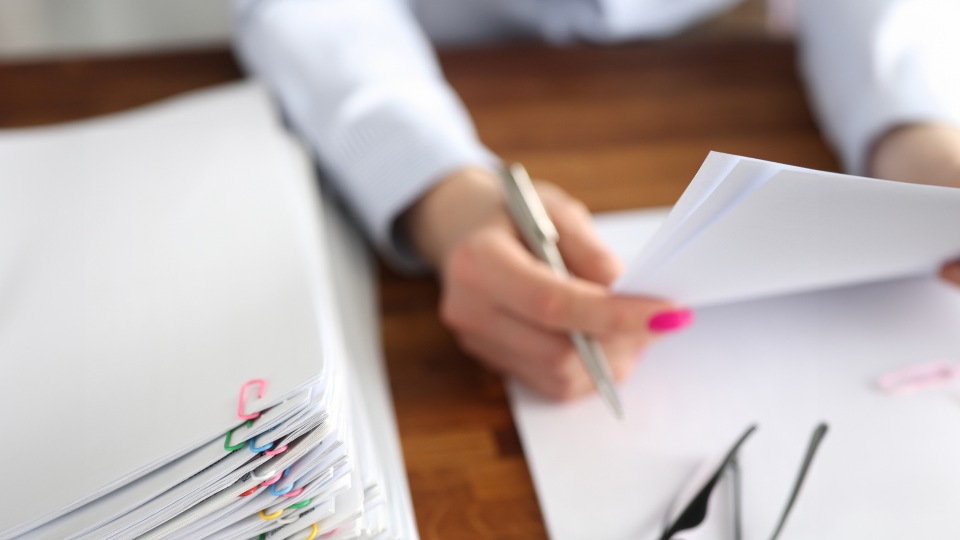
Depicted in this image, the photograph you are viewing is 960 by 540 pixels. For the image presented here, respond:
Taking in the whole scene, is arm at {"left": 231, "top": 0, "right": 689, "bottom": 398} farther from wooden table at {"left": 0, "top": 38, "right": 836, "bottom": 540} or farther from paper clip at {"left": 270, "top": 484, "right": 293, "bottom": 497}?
paper clip at {"left": 270, "top": 484, "right": 293, "bottom": 497}

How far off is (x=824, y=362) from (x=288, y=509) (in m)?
0.31

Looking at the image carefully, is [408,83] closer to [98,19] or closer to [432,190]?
[432,190]

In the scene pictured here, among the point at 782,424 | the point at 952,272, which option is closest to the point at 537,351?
the point at 782,424

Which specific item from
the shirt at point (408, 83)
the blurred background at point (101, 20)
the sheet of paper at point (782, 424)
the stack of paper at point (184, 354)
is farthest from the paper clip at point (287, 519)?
the blurred background at point (101, 20)

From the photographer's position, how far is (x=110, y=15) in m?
1.82

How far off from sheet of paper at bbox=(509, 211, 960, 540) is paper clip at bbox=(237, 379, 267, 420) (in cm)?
15

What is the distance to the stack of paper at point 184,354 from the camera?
1.01 ft

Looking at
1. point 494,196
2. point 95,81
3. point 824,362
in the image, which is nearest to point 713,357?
point 824,362

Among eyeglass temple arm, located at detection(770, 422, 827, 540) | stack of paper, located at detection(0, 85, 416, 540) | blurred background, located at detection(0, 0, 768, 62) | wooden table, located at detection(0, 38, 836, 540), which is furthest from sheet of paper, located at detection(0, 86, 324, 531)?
blurred background, located at detection(0, 0, 768, 62)

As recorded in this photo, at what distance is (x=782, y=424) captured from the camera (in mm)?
429

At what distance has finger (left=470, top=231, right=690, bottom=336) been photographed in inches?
16.6

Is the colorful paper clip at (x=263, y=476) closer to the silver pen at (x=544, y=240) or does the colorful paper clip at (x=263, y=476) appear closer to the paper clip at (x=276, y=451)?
the paper clip at (x=276, y=451)

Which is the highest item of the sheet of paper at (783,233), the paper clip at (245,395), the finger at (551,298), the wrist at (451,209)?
the wrist at (451,209)

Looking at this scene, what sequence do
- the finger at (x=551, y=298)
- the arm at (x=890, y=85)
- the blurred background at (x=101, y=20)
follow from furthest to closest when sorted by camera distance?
the blurred background at (x=101, y=20) → the arm at (x=890, y=85) → the finger at (x=551, y=298)
